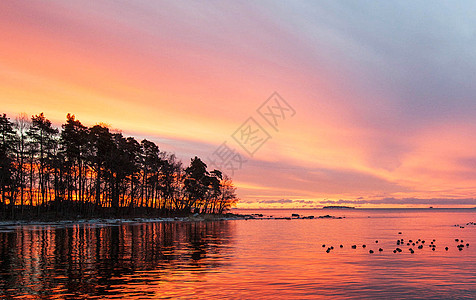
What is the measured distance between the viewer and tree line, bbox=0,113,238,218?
3649 inches

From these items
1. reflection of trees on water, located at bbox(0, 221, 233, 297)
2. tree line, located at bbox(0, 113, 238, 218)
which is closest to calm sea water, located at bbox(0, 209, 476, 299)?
reflection of trees on water, located at bbox(0, 221, 233, 297)

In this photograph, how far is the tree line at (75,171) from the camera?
304 ft

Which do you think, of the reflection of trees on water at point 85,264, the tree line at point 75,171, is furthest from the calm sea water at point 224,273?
the tree line at point 75,171

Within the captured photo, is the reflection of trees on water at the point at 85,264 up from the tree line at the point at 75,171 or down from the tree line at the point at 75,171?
down

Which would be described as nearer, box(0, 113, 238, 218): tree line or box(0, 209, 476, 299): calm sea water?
box(0, 209, 476, 299): calm sea water

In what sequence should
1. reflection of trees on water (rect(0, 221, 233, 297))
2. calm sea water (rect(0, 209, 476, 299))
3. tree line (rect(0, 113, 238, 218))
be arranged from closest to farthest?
calm sea water (rect(0, 209, 476, 299)) → reflection of trees on water (rect(0, 221, 233, 297)) → tree line (rect(0, 113, 238, 218))

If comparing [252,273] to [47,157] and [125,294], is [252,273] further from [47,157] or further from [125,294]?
[47,157]

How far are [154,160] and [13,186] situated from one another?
49460mm

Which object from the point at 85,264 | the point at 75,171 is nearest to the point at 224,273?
the point at 85,264

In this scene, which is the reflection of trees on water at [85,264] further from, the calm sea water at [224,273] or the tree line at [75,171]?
the tree line at [75,171]

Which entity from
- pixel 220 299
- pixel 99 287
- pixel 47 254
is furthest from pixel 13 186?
pixel 220 299

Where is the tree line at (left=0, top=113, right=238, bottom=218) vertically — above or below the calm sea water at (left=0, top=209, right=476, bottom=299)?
above

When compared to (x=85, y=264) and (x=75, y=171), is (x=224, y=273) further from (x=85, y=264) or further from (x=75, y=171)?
(x=75, y=171)

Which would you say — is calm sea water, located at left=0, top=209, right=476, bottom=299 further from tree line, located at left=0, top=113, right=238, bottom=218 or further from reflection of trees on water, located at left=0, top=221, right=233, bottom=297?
tree line, located at left=0, top=113, right=238, bottom=218
